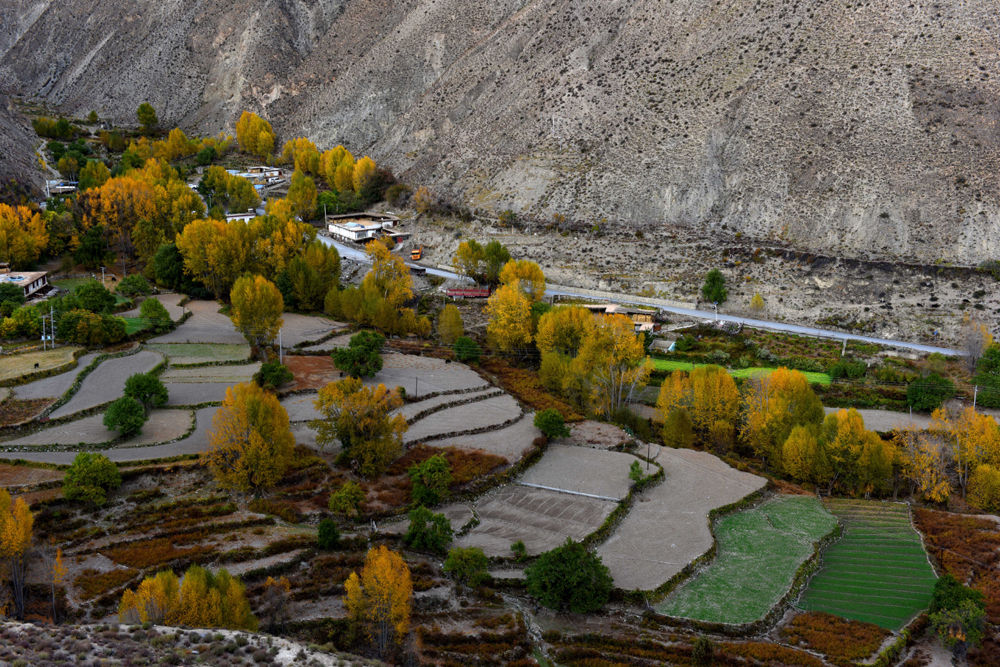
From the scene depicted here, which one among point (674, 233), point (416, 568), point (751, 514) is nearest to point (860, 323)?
point (674, 233)

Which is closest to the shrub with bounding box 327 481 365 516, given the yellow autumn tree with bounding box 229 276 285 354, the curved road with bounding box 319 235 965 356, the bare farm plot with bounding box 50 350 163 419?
the bare farm plot with bounding box 50 350 163 419

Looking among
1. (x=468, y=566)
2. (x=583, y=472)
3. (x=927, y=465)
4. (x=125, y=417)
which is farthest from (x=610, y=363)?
(x=125, y=417)

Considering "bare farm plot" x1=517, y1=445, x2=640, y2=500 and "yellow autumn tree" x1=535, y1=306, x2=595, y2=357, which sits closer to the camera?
"bare farm plot" x1=517, y1=445, x2=640, y2=500

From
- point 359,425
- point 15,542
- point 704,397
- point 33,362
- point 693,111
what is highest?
point 693,111

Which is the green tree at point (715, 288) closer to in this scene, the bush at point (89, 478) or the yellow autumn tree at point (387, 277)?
the yellow autumn tree at point (387, 277)

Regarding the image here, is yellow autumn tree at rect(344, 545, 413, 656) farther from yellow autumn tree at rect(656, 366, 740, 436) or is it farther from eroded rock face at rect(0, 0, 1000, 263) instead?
eroded rock face at rect(0, 0, 1000, 263)

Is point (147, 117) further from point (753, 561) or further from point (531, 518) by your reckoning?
point (753, 561)

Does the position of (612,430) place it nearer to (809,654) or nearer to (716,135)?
(809,654)

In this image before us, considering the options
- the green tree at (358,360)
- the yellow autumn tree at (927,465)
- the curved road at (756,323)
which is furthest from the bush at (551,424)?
the curved road at (756,323)
